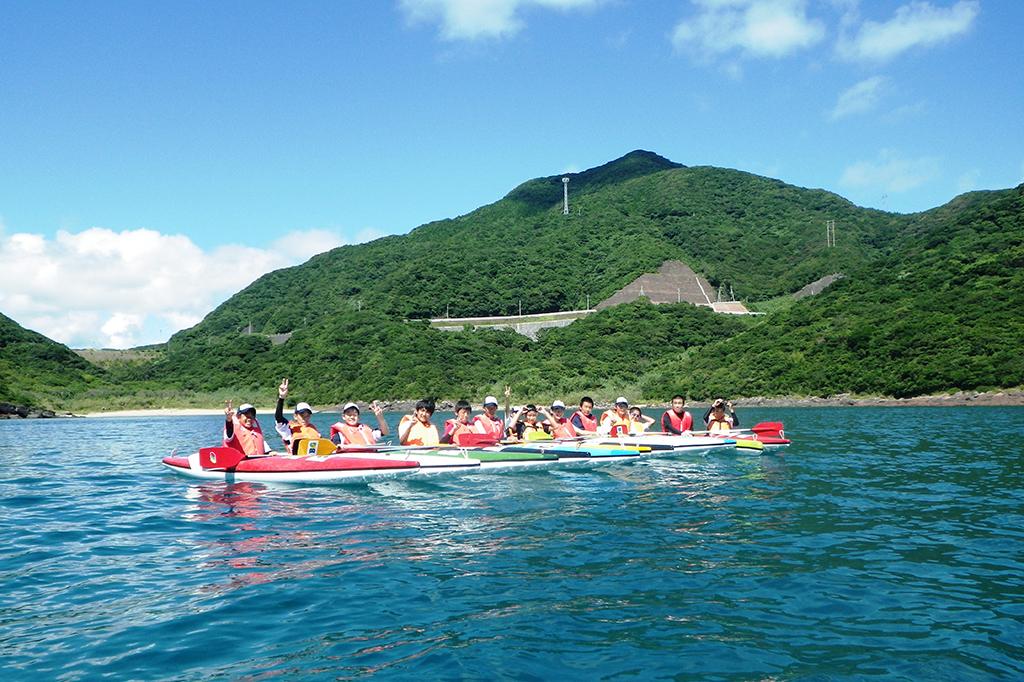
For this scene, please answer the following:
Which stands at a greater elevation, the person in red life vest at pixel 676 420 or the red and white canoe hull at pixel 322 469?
the person in red life vest at pixel 676 420

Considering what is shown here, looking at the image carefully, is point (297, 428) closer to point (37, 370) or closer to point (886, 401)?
point (886, 401)

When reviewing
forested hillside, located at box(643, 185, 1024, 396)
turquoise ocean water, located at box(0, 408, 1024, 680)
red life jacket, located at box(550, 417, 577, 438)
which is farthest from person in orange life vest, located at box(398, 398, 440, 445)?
forested hillside, located at box(643, 185, 1024, 396)

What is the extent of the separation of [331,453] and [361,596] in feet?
36.4

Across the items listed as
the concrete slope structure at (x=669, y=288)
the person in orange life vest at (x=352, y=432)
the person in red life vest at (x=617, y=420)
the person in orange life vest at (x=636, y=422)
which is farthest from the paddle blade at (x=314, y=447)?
the concrete slope structure at (x=669, y=288)

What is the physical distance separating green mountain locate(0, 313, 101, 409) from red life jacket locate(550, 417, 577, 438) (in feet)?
265

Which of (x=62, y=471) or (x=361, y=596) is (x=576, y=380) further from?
(x=361, y=596)

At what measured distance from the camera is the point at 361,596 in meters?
9.03

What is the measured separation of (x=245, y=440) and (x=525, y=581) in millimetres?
12566

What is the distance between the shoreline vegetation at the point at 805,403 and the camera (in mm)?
55406

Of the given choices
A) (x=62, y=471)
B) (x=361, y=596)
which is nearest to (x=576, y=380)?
(x=62, y=471)

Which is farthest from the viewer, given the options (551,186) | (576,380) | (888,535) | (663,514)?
(551,186)

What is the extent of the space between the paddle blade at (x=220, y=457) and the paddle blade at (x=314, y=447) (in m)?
1.41

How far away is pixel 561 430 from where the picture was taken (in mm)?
25297

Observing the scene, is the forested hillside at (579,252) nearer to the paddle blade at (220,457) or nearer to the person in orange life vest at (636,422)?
the person in orange life vest at (636,422)
